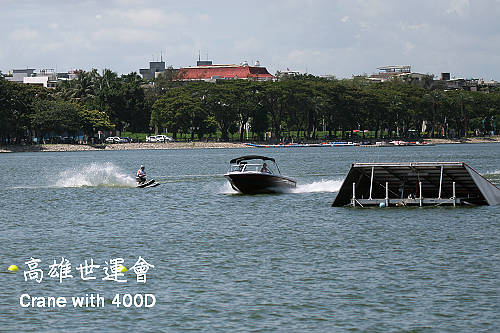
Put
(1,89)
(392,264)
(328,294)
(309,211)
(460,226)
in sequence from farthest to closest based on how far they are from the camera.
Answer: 1. (1,89)
2. (309,211)
3. (460,226)
4. (392,264)
5. (328,294)

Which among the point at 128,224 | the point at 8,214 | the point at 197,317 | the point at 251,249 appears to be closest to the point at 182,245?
the point at 251,249

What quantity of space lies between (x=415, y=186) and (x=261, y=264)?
22924 millimetres

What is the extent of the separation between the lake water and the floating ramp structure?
0.95 m

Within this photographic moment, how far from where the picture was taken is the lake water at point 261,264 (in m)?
26.0

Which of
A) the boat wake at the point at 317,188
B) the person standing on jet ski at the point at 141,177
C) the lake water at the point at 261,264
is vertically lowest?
the lake water at the point at 261,264

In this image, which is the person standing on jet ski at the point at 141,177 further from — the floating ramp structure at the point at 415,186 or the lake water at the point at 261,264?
the floating ramp structure at the point at 415,186

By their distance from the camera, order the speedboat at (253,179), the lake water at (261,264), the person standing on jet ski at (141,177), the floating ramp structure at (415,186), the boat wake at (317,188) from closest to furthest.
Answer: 1. the lake water at (261,264)
2. the floating ramp structure at (415,186)
3. the speedboat at (253,179)
4. the boat wake at (317,188)
5. the person standing on jet ski at (141,177)

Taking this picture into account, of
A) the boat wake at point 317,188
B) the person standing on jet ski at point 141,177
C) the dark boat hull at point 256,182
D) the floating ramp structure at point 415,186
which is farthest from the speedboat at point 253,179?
the person standing on jet ski at point 141,177

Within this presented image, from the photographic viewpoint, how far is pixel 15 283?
31312 millimetres

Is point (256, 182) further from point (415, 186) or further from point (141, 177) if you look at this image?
point (141, 177)

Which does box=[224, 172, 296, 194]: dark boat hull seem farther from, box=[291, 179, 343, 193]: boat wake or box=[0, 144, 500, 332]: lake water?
box=[291, 179, 343, 193]: boat wake

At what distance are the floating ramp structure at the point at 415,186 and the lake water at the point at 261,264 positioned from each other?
3.12ft

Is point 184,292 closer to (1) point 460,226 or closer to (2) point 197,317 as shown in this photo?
(2) point 197,317

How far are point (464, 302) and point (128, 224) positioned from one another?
26924 mm
